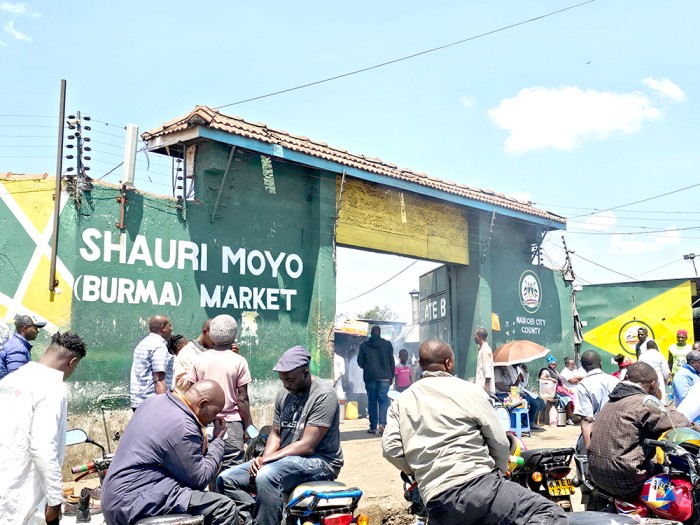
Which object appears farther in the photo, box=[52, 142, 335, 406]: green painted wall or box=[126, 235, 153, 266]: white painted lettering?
box=[126, 235, 153, 266]: white painted lettering

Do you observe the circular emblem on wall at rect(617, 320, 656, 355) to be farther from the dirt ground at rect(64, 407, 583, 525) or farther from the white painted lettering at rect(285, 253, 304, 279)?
the white painted lettering at rect(285, 253, 304, 279)

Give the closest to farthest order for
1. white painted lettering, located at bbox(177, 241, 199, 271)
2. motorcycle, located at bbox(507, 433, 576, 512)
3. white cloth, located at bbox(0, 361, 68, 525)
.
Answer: white cloth, located at bbox(0, 361, 68, 525), motorcycle, located at bbox(507, 433, 576, 512), white painted lettering, located at bbox(177, 241, 199, 271)

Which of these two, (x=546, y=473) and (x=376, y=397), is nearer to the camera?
(x=546, y=473)

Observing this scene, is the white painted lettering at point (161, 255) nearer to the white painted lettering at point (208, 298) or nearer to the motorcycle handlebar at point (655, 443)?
the white painted lettering at point (208, 298)

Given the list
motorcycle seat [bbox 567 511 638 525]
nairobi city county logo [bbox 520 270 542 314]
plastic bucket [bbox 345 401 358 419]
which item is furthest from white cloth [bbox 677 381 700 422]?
plastic bucket [bbox 345 401 358 419]

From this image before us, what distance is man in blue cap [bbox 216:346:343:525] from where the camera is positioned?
14.7 feet

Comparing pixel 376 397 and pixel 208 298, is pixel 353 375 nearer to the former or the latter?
pixel 376 397

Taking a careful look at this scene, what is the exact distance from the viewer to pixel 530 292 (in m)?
16.3

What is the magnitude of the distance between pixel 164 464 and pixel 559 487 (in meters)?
3.17

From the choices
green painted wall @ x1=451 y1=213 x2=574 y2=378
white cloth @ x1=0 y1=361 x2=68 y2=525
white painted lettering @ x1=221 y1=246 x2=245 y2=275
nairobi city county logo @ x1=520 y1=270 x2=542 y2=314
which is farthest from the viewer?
nairobi city county logo @ x1=520 y1=270 x2=542 y2=314

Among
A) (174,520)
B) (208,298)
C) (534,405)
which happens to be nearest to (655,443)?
(174,520)

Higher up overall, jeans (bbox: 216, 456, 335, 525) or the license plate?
jeans (bbox: 216, 456, 335, 525)

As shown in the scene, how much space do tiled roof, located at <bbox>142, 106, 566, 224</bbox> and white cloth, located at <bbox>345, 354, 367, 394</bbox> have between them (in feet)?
24.7

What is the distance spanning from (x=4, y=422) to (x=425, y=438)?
2.32 m
